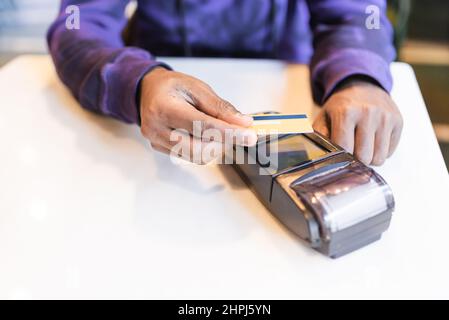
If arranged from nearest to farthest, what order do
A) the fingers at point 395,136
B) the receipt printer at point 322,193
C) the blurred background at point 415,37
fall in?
the receipt printer at point 322,193 < the fingers at point 395,136 < the blurred background at point 415,37

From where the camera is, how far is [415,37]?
146cm

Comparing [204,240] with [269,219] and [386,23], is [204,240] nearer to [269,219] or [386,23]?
[269,219]

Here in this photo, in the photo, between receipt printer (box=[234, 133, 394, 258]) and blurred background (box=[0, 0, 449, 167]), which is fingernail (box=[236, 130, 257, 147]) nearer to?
receipt printer (box=[234, 133, 394, 258])

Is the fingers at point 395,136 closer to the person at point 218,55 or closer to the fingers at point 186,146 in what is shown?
the person at point 218,55

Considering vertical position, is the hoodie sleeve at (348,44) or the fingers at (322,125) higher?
the hoodie sleeve at (348,44)

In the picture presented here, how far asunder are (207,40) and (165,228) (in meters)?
0.36

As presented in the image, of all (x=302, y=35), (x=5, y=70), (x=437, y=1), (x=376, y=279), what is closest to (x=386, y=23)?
(x=302, y=35)

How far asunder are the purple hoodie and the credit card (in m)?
0.13

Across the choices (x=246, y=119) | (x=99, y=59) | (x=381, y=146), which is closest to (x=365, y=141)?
(x=381, y=146)

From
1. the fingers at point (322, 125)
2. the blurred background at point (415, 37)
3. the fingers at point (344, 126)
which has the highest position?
the fingers at point (344, 126)

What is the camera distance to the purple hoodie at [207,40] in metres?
0.47

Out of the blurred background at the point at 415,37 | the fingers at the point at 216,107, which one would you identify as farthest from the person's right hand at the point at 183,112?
the blurred background at the point at 415,37

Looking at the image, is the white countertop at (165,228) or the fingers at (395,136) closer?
the white countertop at (165,228)

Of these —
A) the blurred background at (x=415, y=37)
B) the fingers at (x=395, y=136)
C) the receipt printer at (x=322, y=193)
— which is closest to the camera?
the receipt printer at (x=322, y=193)
